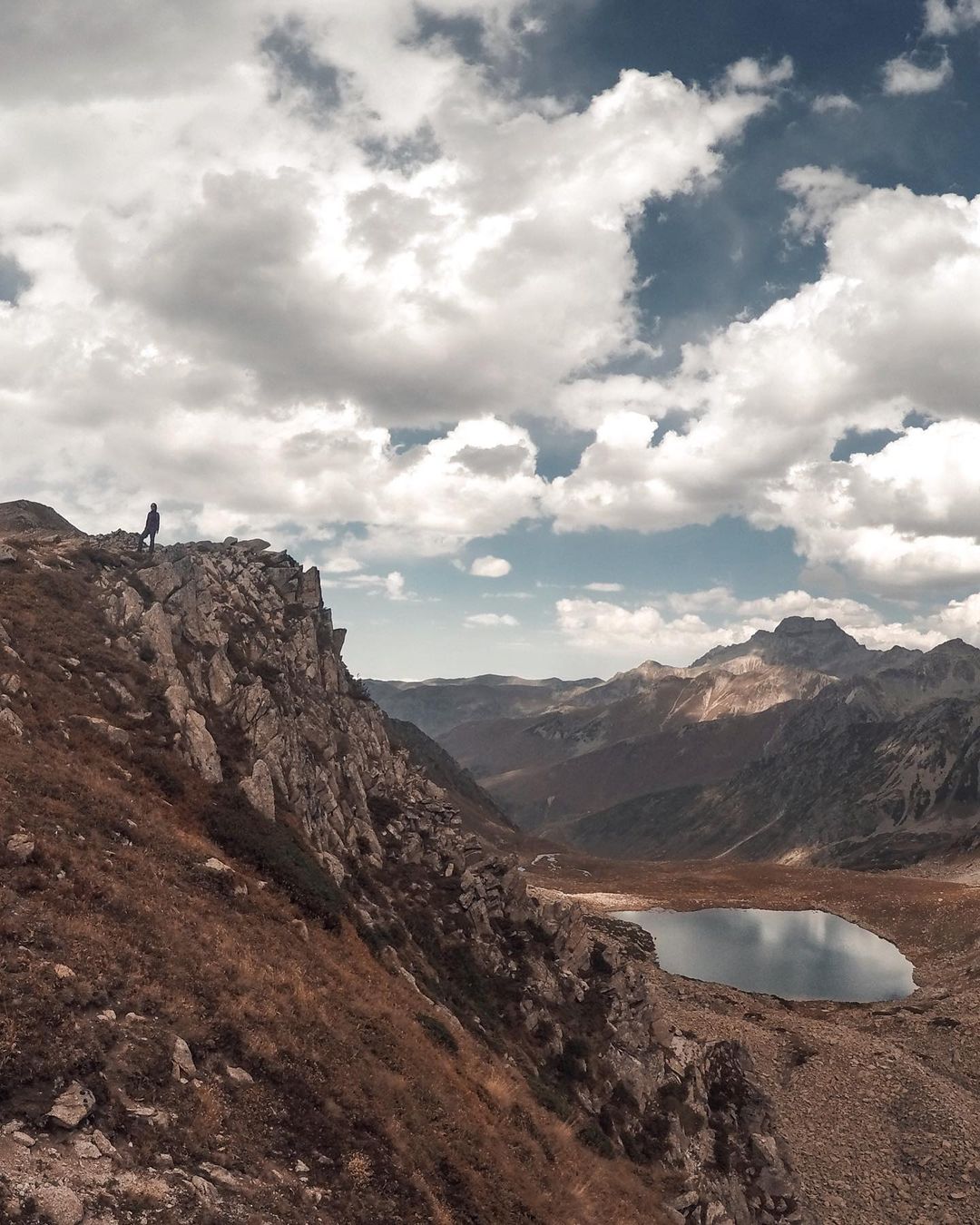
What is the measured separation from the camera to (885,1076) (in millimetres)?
46688

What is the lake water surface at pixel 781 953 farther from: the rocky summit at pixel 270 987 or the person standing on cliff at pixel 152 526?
the person standing on cliff at pixel 152 526

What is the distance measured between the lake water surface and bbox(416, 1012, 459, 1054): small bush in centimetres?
6245

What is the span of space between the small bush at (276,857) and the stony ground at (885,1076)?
29785 mm

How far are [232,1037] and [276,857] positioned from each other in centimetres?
1196

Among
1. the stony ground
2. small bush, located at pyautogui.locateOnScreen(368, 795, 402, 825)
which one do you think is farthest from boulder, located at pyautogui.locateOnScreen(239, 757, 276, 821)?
the stony ground

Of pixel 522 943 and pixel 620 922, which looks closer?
pixel 522 943

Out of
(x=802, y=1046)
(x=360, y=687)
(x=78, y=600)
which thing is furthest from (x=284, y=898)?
(x=360, y=687)

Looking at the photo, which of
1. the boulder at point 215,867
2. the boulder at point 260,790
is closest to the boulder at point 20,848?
the boulder at point 215,867

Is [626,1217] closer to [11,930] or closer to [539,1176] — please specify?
[539,1176]

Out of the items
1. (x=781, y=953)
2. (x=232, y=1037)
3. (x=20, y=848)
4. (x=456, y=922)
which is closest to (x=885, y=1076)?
(x=456, y=922)

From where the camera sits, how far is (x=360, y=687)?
7875 cm

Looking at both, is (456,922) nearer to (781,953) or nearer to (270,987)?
(270,987)

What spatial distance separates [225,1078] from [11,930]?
6007 mm

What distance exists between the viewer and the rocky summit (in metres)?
13.7
